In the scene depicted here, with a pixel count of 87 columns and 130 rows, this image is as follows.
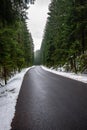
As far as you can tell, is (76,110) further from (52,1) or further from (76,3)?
(52,1)

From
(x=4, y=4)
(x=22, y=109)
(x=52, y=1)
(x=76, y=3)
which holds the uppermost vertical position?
(x=52, y=1)

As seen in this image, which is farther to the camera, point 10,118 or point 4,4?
point 4,4

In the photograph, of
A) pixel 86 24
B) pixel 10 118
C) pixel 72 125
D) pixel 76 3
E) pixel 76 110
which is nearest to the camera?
pixel 72 125

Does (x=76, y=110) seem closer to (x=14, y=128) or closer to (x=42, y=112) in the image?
(x=42, y=112)


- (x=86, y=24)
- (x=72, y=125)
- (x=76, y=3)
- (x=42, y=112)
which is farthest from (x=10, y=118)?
(x=76, y=3)

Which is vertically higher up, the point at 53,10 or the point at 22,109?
the point at 53,10

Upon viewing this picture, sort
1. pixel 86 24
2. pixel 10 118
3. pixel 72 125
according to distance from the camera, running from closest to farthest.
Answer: pixel 72 125
pixel 10 118
pixel 86 24

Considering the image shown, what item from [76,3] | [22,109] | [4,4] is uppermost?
[76,3]

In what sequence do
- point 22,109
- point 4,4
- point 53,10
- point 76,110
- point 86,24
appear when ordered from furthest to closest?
1. point 53,10
2. point 86,24
3. point 4,4
4. point 22,109
5. point 76,110

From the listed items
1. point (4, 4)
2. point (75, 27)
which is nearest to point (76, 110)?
point (4, 4)

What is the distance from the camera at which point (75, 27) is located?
32969 millimetres

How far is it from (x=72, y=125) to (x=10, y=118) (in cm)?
219

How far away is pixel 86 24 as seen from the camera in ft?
101

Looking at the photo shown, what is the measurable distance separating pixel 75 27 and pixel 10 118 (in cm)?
2589
